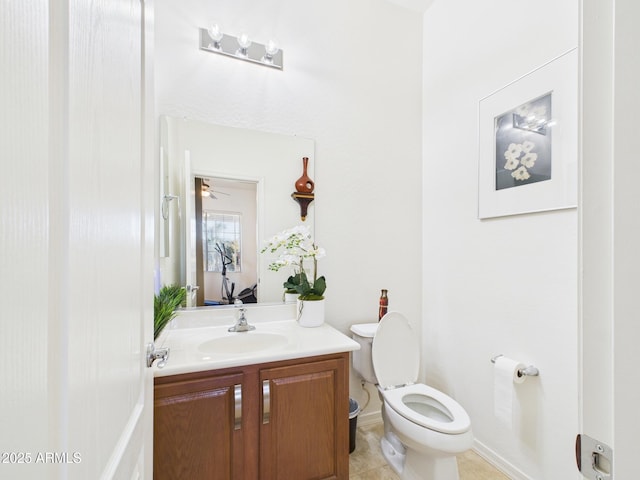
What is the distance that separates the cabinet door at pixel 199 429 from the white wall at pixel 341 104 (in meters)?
0.94

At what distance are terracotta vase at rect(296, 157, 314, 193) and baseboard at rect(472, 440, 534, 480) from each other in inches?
75.3

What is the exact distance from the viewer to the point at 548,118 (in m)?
1.41

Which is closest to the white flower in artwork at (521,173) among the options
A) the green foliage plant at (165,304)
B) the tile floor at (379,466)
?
the tile floor at (379,466)

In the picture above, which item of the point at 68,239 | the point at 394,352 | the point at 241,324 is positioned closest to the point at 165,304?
the point at 241,324

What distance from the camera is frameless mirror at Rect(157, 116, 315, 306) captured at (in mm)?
1604

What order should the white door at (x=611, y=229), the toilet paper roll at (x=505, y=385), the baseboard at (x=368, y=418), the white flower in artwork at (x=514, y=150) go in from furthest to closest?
the baseboard at (x=368, y=418)
the white flower in artwork at (x=514, y=150)
the toilet paper roll at (x=505, y=385)
the white door at (x=611, y=229)

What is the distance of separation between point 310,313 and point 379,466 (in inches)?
38.0

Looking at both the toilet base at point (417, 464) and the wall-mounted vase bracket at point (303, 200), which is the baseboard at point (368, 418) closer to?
the toilet base at point (417, 464)

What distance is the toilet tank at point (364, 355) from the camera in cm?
175

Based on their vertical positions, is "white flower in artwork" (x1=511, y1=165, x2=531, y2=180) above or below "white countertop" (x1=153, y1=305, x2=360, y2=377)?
above

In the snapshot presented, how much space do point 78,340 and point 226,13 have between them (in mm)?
2039

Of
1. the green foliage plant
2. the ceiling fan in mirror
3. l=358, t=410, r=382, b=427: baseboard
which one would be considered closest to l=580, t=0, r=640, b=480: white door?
the green foliage plant

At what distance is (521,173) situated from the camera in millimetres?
1533

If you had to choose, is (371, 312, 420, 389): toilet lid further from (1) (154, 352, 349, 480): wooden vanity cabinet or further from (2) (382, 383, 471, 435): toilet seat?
(1) (154, 352, 349, 480): wooden vanity cabinet
